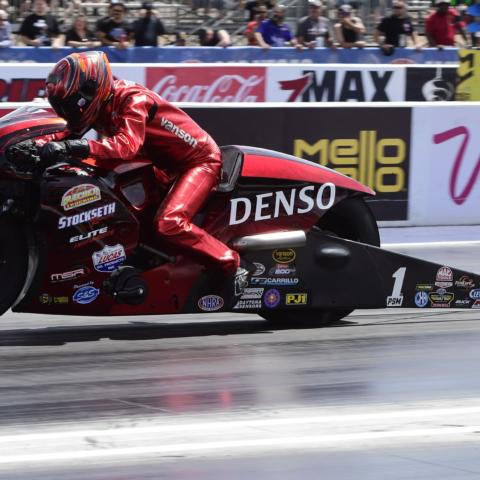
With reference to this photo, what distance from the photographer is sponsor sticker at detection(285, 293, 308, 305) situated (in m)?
7.60

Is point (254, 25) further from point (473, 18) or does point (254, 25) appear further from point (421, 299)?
point (421, 299)

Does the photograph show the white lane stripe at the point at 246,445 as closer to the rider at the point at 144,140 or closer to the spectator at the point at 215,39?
the rider at the point at 144,140

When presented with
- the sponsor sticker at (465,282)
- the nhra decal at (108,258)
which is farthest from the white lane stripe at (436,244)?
the nhra decal at (108,258)

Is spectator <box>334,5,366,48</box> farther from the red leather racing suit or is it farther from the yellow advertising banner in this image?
the red leather racing suit

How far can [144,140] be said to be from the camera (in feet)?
23.1

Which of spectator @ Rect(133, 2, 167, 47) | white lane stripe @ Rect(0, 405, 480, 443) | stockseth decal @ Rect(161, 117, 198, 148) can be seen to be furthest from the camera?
spectator @ Rect(133, 2, 167, 47)

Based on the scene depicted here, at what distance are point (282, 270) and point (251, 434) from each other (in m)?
2.46

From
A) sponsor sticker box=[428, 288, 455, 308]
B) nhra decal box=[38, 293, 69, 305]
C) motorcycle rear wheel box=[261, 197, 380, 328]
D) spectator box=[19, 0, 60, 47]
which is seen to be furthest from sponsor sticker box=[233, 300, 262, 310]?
spectator box=[19, 0, 60, 47]

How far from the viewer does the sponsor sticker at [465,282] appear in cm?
808

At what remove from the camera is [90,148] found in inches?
263

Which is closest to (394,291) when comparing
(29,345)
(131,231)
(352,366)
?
(352,366)

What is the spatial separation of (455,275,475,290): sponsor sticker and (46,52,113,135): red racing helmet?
2.81 m

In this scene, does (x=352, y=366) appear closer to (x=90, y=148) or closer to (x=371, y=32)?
(x=90, y=148)

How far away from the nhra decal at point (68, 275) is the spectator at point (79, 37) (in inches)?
472
